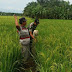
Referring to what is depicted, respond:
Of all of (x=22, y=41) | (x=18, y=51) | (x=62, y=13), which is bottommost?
(x=18, y=51)

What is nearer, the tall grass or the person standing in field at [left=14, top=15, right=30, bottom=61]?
the tall grass

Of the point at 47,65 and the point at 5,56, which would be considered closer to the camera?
the point at 47,65

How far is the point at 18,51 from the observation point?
2752 mm

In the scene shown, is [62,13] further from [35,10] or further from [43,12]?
[35,10]

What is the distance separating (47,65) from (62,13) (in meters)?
37.4

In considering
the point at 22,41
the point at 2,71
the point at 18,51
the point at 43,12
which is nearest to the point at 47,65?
the point at 2,71

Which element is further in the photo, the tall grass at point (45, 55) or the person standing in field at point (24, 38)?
the person standing in field at point (24, 38)

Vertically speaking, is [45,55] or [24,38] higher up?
[24,38]

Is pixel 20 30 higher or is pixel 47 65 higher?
pixel 20 30

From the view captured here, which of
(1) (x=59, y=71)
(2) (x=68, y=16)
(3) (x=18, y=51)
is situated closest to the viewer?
(1) (x=59, y=71)

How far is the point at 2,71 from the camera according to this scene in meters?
1.97

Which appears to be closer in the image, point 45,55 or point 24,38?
point 45,55

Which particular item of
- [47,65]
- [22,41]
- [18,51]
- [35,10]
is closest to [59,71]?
[47,65]

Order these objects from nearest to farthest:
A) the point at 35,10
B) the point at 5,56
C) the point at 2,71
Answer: the point at 2,71 → the point at 5,56 → the point at 35,10
